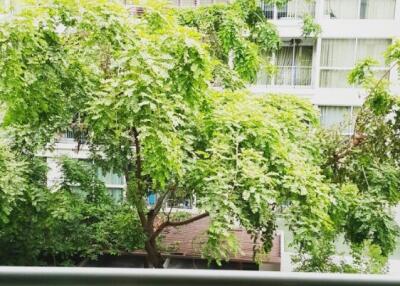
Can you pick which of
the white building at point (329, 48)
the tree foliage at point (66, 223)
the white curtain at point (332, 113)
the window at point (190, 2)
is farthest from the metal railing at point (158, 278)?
the window at point (190, 2)

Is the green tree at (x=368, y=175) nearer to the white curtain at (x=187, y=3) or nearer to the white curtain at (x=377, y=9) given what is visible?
the white curtain at (x=377, y=9)

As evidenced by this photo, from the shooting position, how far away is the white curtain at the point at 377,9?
194 inches

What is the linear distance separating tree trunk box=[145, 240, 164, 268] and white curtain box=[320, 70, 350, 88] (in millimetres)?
3091

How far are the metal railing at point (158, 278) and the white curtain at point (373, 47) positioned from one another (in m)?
5.03

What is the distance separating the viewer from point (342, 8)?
504 centimetres

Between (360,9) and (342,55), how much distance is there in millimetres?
583

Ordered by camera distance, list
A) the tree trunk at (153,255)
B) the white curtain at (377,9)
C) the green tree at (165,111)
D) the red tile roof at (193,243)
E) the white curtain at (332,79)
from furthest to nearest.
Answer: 1. the white curtain at (332,79)
2. the white curtain at (377,9)
3. the red tile roof at (193,243)
4. the tree trunk at (153,255)
5. the green tree at (165,111)

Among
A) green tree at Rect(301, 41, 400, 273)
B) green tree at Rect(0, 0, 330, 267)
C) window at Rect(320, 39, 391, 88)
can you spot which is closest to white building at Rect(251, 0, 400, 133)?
window at Rect(320, 39, 391, 88)

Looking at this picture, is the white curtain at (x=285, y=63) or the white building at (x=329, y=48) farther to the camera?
the white curtain at (x=285, y=63)

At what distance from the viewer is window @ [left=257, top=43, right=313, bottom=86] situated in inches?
206

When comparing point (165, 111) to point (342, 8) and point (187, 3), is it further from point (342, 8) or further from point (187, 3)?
point (342, 8)

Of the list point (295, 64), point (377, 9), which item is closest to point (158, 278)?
point (295, 64)

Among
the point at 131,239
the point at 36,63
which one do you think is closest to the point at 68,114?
the point at 36,63

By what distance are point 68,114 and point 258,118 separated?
1265 millimetres
